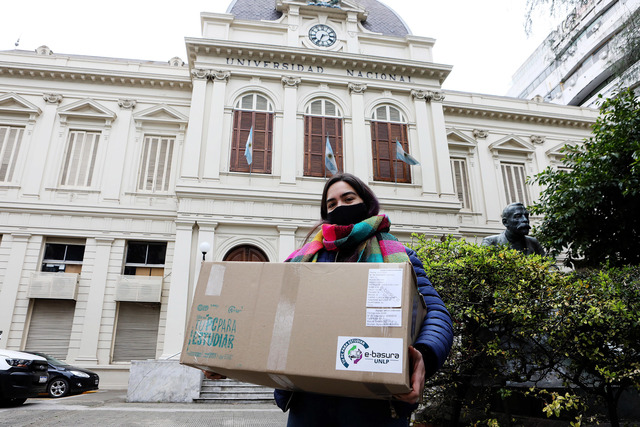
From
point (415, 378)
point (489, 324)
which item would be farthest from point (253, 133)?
point (415, 378)

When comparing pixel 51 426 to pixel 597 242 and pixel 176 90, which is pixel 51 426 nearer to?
pixel 597 242

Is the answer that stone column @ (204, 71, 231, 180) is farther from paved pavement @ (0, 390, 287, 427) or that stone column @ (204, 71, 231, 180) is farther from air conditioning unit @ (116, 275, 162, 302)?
paved pavement @ (0, 390, 287, 427)

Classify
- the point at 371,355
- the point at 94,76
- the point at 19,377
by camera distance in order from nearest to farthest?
the point at 371,355 < the point at 19,377 < the point at 94,76

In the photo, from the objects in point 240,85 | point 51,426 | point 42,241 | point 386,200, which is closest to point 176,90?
point 240,85

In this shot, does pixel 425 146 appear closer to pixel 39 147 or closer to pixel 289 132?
pixel 289 132

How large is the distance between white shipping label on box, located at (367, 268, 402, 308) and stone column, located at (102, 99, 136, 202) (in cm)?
1440

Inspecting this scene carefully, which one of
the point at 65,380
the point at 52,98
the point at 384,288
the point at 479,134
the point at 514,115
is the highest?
the point at 514,115

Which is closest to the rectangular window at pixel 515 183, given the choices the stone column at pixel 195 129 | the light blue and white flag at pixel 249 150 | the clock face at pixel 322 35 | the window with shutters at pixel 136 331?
the clock face at pixel 322 35

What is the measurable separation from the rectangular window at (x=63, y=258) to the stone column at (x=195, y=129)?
4645 millimetres

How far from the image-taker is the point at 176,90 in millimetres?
15672

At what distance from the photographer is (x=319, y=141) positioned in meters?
14.1

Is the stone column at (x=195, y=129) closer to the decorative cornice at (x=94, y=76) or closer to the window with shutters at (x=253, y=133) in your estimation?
the window with shutters at (x=253, y=133)

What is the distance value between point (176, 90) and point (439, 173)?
1055 cm

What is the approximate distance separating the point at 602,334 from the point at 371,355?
3.02 metres
